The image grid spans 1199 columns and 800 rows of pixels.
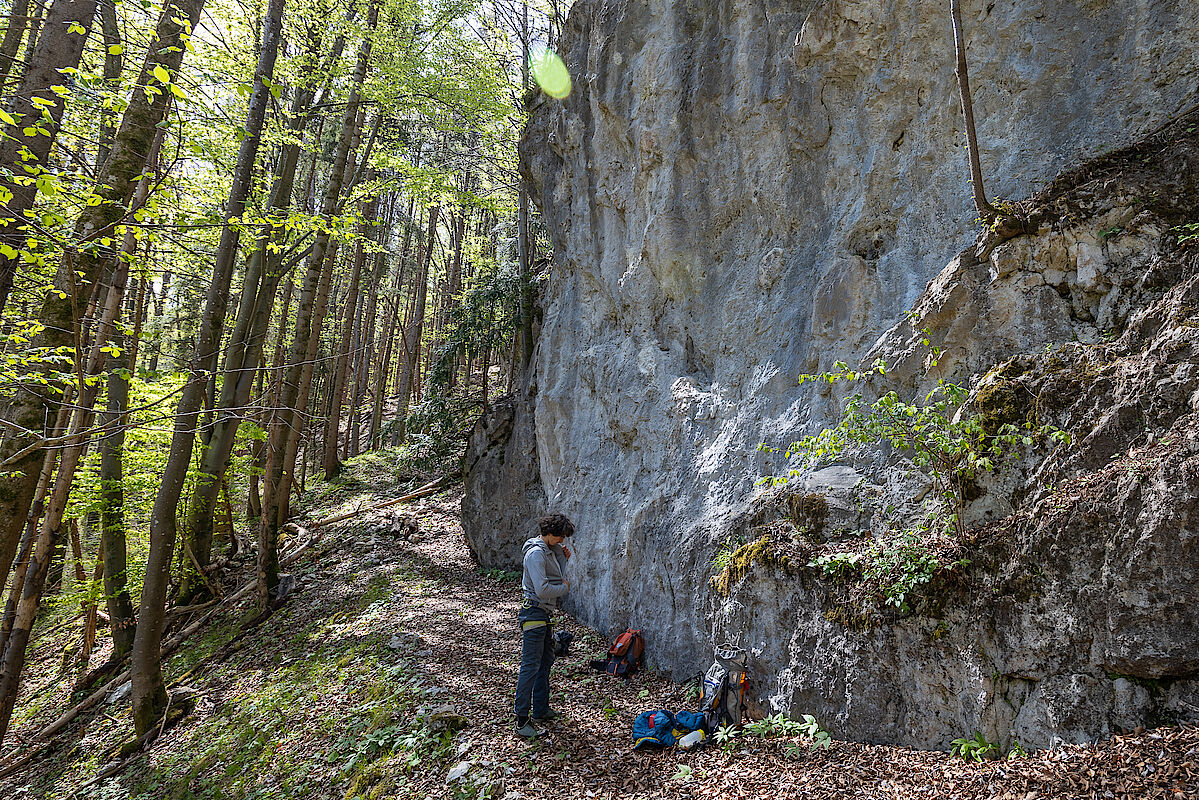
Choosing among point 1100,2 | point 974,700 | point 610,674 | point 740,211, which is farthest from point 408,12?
point 974,700

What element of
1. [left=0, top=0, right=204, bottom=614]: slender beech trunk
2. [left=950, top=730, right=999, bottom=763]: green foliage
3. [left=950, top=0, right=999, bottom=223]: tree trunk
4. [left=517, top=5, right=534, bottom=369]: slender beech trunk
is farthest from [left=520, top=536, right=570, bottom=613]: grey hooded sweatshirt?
[left=517, top=5, right=534, bottom=369]: slender beech trunk

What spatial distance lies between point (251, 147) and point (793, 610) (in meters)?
8.38

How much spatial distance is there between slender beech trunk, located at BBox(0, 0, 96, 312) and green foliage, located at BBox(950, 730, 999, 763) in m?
7.34

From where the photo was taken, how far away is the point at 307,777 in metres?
5.97

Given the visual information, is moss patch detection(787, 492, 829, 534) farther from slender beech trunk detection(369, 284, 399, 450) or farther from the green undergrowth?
slender beech trunk detection(369, 284, 399, 450)

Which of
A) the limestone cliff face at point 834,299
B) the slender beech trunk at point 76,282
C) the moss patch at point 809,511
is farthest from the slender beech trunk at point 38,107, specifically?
the moss patch at point 809,511

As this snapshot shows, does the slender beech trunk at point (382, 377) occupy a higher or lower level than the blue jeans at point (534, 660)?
higher

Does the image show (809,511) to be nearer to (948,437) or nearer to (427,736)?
(948,437)

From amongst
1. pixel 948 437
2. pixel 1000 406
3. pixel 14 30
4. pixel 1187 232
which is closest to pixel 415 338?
pixel 14 30

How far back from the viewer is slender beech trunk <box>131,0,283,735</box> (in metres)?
7.36

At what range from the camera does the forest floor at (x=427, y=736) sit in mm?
3510

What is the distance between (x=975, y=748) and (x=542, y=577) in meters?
3.35

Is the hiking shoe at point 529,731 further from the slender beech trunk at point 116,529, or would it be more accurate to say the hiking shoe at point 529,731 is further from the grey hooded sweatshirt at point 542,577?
the slender beech trunk at point 116,529

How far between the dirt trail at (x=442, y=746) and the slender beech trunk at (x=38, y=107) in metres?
5.16
